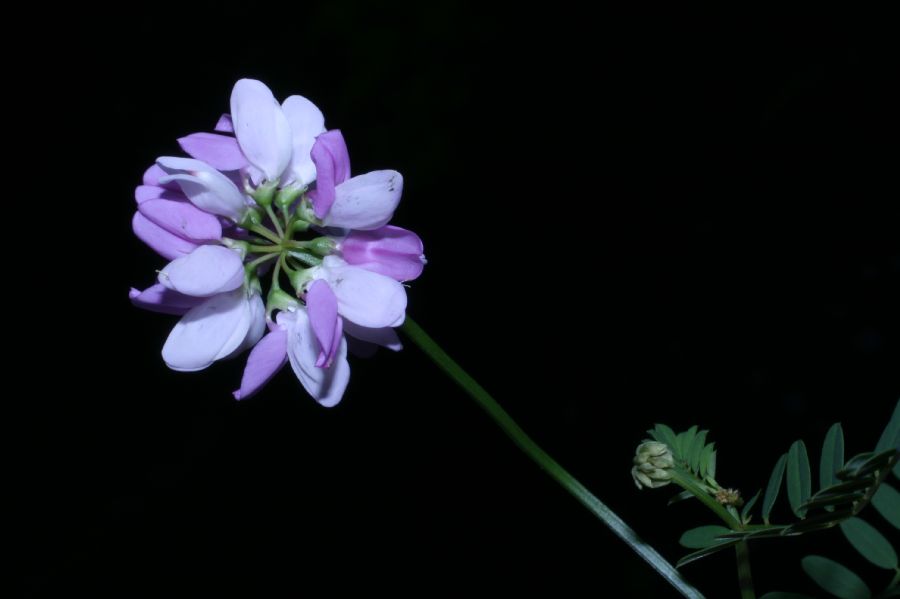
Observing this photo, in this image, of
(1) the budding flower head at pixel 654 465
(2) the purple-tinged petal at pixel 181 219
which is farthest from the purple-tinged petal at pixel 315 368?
(1) the budding flower head at pixel 654 465

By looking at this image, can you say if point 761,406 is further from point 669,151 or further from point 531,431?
point 669,151

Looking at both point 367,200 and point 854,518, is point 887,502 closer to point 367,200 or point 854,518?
point 854,518

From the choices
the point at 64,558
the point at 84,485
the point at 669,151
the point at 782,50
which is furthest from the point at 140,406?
the point at 782,50

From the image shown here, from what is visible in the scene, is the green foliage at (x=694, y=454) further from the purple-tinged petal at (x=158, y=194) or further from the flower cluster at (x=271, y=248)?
the purple-tinged petal at (x=158, y=194)

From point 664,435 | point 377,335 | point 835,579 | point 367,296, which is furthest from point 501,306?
point 835,579

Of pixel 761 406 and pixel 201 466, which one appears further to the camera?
pixel 201 466

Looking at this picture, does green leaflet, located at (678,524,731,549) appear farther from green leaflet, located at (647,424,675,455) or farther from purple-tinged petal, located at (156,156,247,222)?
purple-tinged petal, located at (156,156,247,222)

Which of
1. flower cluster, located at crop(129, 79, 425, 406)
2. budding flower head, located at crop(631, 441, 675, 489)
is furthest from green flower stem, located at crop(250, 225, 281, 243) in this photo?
budding flower head, located at crop(631, 441, 675, 489)
